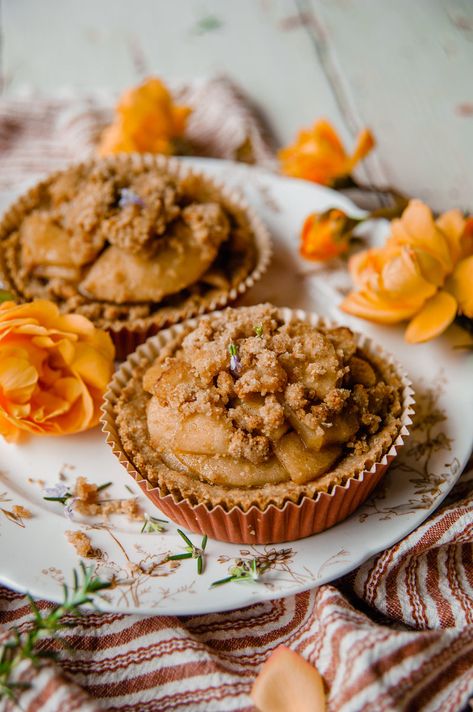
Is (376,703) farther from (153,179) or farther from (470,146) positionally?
(470,146)

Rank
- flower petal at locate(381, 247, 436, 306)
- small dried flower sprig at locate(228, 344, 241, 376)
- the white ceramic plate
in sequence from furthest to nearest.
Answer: flower petal at locate(381, 247, 436, 306) < small dried flower sprig at locate(228, 344, 241, 376) < the white ceramic plate

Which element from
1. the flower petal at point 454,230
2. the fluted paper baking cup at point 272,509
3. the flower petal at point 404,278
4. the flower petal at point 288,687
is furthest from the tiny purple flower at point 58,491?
the flower petal at point 454,230

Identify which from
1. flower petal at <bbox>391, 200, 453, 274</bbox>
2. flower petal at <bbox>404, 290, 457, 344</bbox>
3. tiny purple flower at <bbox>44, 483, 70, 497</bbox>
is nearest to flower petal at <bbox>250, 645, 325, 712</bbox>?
tiny purple flower at <bbox>44, 483, 70, 497</bbox>

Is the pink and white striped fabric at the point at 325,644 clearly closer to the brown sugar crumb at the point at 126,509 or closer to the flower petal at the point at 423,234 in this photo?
the brown sugar crumb at the point at 126,509

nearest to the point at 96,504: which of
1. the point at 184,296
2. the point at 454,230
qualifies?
the point at 184,296

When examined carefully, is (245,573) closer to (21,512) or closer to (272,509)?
(272,509)

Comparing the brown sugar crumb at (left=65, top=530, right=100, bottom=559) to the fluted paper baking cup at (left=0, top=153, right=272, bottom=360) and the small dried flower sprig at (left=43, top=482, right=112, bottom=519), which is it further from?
the fluted paper baking cup at (left=0, top=153, right=272, bottom=360)
